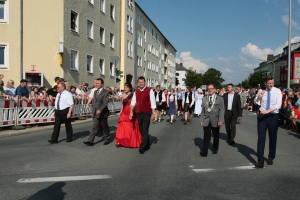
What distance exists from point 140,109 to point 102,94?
1.55 metres

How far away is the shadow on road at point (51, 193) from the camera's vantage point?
169 inches

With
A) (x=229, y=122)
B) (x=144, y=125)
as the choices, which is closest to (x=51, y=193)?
(x=144, y=125)

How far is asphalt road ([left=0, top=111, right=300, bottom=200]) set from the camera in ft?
14.9

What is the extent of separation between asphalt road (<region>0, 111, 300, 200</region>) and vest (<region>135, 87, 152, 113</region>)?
112 centimetres

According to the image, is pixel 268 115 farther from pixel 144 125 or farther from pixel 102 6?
pixel 102 6

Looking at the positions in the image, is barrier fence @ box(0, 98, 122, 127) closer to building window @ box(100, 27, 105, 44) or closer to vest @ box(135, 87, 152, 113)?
vest @ box(135, 87, 152, 113)

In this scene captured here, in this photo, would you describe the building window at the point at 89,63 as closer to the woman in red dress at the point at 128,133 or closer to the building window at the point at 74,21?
the building window at the point at 74,21

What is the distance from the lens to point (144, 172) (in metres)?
5.75

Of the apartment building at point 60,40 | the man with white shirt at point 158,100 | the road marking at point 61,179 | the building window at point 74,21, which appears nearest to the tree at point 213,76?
the apartment building at point 60,40

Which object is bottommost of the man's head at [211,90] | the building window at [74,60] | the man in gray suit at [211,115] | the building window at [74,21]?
the man in gray suit at [211,115]

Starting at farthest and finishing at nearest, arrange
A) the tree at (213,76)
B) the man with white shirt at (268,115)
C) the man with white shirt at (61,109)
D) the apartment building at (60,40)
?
the tree at (213,76)
the apartment building at (60,40)
the man with white shirt at (61,109)
the man with white shirt at (268,115)

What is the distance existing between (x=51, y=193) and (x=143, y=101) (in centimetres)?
381

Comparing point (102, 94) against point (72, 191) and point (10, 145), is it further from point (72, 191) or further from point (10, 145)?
point (72, 191)

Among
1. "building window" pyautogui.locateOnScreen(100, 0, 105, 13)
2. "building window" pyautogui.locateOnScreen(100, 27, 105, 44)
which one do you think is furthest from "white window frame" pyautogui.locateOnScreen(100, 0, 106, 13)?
"building window" pyautogui.locateOnScreen(100, 27, 105, 44)
